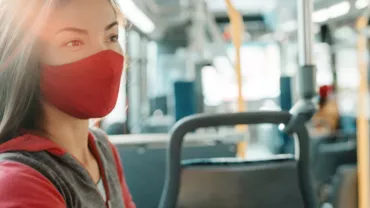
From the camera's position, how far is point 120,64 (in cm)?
99

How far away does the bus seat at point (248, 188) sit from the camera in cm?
127

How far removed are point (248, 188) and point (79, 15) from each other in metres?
0.68

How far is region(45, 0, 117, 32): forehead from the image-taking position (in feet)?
2.94

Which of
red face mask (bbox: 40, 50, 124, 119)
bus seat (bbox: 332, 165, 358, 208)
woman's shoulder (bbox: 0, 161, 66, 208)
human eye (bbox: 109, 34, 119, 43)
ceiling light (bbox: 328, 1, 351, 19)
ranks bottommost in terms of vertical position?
bus seat (bbox: 332, 165, 358, 208)

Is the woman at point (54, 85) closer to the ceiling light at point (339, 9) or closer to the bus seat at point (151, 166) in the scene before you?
the bus seat at point (151, 166)

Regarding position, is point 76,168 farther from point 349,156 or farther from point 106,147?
point 349,156

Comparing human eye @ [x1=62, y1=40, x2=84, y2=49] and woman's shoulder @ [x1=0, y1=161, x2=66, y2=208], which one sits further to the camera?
human eye @ [x1=62, y1=40, x2=84, y2=49]

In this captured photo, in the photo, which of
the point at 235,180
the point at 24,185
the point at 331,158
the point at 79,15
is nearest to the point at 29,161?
the point at 24,185

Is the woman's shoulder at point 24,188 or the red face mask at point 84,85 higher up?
the red face mask at point 84,85

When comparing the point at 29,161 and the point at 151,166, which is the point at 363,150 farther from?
the point at 29,161

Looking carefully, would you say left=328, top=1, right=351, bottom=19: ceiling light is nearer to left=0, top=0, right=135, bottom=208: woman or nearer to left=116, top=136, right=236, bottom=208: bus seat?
left=116, top=136, right=236, bottom=208: bus seat

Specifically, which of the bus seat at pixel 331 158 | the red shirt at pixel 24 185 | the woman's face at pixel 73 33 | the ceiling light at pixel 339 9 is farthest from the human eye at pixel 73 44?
the ceiling light at pixel 339 9

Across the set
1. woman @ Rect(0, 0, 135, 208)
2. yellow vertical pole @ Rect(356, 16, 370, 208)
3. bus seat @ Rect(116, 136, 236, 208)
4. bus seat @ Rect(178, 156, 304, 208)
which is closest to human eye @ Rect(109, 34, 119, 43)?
woman @ Rect(0, 0, 135, 208)

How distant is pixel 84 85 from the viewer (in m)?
0.93
